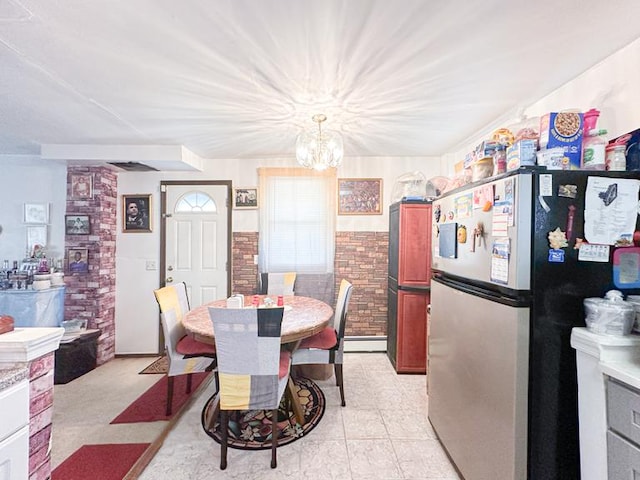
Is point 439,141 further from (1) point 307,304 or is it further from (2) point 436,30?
(1) point 307,304

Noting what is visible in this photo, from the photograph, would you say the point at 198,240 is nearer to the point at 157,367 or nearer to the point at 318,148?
the point at 157,367

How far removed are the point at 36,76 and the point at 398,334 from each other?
3454 millimetres

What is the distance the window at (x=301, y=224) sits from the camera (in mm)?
3465

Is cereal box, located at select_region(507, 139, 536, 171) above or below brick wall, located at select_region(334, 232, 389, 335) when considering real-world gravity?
above

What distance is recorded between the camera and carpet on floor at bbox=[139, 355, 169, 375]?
3111 millimetres

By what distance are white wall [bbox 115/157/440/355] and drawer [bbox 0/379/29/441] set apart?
2.65 meters

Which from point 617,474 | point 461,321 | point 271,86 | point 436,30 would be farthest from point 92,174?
point 617,474

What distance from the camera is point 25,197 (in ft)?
10.9

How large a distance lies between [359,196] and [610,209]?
253cm

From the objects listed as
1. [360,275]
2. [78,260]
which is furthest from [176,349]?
[360,275]

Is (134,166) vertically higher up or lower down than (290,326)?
higher up

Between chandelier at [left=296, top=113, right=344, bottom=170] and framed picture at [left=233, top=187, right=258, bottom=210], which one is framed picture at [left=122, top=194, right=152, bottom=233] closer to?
framed picture at [left=233, top=187, right=258, bottom=210]

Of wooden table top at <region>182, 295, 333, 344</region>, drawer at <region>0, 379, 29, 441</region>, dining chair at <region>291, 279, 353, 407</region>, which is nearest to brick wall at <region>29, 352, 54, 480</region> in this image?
drawer at <region>0, 379, 29, 441</region>

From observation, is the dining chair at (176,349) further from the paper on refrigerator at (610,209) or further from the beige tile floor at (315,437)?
the paper on refrigerator at (610,209)
